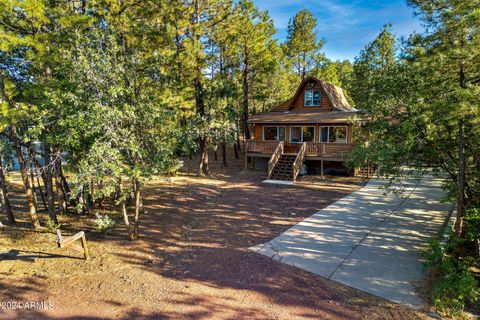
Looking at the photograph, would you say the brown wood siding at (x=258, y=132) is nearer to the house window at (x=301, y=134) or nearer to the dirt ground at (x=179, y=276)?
the house window at (x=301, y=134)

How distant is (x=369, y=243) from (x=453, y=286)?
274cm

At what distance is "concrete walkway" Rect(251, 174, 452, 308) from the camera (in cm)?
591

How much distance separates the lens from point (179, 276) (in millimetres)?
6180

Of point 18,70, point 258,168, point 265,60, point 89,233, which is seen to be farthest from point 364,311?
point 265,60

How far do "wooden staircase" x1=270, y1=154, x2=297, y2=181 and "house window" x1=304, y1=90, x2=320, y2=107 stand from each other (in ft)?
18.0

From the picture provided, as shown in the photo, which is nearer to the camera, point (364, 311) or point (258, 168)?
point (364, 311)

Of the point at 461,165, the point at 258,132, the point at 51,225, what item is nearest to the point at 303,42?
the point at 258,132

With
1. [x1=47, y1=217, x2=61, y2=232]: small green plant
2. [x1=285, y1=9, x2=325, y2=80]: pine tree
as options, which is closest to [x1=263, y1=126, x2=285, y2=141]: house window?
[x1=285, y1=9, x2=325, y2=80]: pine tree

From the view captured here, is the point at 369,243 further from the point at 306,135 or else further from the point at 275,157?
the point at 306,135

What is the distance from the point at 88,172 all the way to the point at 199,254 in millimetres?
3402

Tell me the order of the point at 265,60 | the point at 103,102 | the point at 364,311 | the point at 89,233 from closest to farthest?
the point at 364,311, the point at 103,102, the point at 89,233, the point at 265,60

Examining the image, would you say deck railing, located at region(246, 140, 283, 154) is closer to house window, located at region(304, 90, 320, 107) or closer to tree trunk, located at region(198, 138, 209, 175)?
tree trunk, located at region(198, 138, 209, 175)

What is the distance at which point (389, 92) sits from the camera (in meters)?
8.26

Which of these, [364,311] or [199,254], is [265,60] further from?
[364,311]
